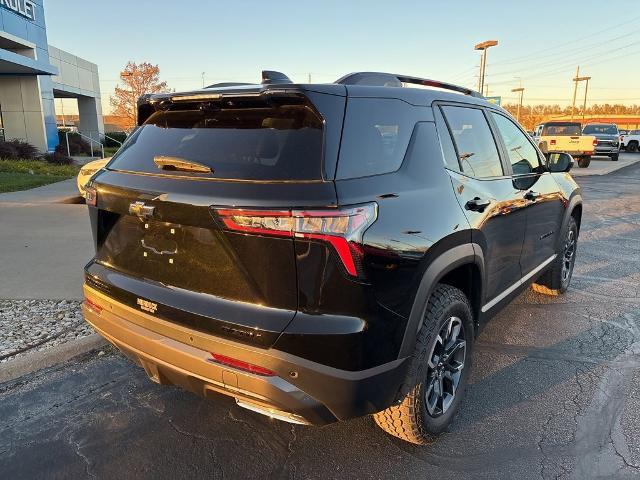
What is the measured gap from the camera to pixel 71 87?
98.1ft

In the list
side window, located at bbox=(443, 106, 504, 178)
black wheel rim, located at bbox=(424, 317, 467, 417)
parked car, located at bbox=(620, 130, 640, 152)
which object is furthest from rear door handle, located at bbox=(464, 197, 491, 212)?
parked car, located at bbox=(620, 130, 640, 152)

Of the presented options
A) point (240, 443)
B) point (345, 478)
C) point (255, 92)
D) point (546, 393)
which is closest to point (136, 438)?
point (240, 443)

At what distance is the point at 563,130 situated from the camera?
2303 cm

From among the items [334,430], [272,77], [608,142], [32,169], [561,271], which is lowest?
Result: [334,430]

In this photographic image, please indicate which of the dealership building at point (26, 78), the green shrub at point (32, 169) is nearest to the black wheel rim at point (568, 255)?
the green shrub at point (32, 169)

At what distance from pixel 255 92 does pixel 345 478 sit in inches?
75.1

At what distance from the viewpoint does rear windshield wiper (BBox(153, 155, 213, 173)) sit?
2295 mm

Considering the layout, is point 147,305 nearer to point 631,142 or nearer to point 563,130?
point 563,130

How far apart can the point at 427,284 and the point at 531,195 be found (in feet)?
5.89

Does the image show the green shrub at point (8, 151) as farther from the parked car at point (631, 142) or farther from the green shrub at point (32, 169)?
the parked car at point (631, 142)

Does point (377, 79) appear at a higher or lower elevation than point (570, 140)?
higher

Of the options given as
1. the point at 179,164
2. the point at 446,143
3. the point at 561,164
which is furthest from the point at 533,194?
the point at 179,164

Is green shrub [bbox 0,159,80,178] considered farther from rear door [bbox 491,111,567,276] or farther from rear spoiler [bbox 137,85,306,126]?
rear door [bbox 491,111,567,276]

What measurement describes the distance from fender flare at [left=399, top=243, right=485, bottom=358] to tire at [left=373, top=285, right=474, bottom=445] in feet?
0.37
